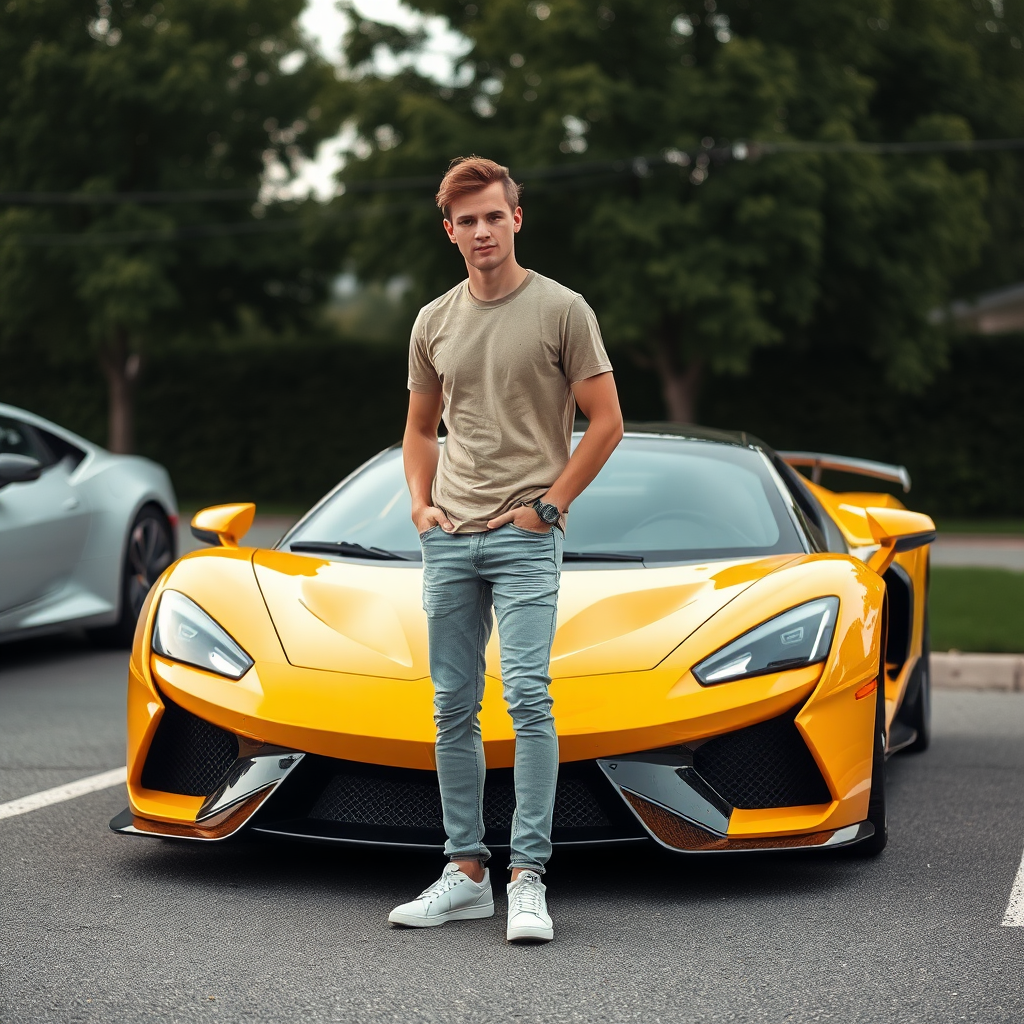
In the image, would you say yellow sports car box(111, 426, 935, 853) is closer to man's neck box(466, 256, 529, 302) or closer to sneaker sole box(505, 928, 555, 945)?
sneaker sole box(505, 928, 555, 945)

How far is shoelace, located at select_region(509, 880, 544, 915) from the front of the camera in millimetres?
3475

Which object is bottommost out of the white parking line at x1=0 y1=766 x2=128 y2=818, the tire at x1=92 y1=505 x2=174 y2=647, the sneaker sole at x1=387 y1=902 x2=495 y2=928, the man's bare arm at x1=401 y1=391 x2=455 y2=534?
the tire at x1=92 y1=505 x2=174 y2=647

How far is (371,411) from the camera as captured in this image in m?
25.5

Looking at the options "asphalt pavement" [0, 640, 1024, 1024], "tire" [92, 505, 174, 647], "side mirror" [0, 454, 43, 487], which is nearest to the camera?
"asphalt pavement" [0, 640, 1024, 1024]

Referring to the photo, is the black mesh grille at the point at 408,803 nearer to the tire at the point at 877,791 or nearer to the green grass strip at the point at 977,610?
the tire at the point at 877,791

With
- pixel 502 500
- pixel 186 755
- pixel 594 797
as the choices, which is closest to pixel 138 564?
pixel 186 755

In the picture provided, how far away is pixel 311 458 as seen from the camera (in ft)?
84.9

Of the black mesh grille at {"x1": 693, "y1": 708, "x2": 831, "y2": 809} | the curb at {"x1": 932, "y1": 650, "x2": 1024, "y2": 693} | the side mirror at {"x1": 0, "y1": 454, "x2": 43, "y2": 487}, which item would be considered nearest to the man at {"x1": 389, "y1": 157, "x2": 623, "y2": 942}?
the black mesh grille at {"x1": 693, "y1": 708, "x2": 831, "y2": 809}

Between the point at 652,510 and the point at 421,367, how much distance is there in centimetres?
140

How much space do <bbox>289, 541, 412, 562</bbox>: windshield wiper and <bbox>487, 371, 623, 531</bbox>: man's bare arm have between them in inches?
45.7

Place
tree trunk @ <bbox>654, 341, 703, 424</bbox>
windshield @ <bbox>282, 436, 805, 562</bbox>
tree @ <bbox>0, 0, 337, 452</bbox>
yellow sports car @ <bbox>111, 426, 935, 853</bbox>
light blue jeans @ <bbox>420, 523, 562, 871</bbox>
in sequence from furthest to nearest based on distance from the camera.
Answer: tree @ <bbox>0, 0, 337, 452</bbox>, tree trunk @ <bbox>654, 341, 703, 424</bbox>, windshield @ <bbox>282, 436, 805, 562</bbox>, yellow sports car @ <bbox>111, 426, 935, 853</bbox>, light blue jeans @ <bbox>420, 523, 562, 871</bbox>

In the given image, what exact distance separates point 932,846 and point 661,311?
17066 millimetres

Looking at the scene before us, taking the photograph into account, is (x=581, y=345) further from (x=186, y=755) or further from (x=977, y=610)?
(x=977, y=610)

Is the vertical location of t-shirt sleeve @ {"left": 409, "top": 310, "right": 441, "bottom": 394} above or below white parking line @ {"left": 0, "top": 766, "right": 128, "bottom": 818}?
above
